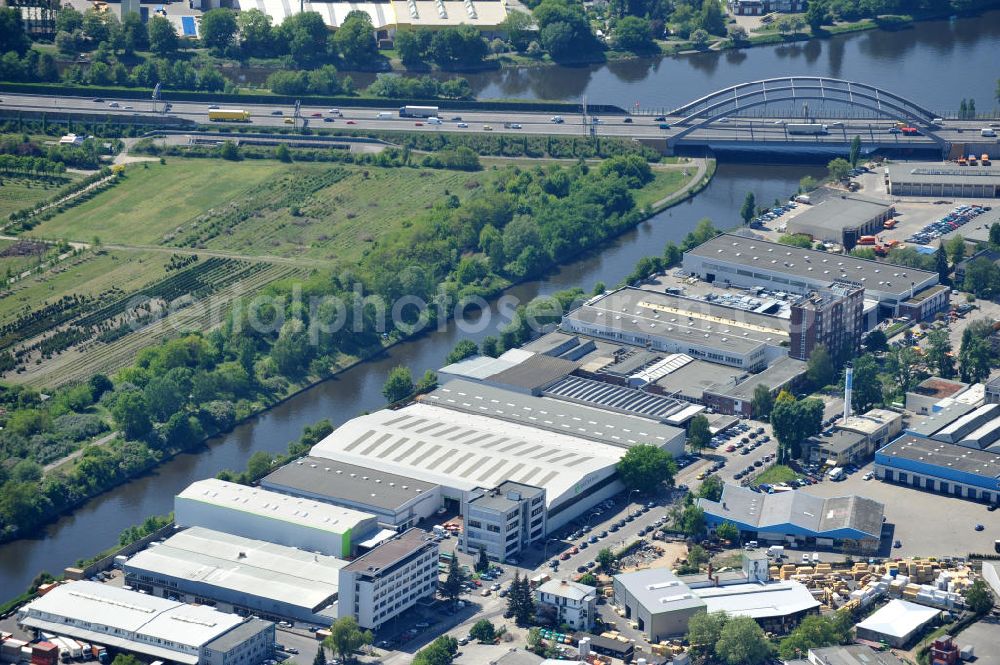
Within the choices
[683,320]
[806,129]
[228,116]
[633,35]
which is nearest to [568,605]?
[683,320]

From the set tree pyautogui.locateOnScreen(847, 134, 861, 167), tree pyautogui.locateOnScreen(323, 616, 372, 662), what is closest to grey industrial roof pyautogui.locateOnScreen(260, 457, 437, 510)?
tree pyautogui.locateOnScreen(323, 616, 372, 662)

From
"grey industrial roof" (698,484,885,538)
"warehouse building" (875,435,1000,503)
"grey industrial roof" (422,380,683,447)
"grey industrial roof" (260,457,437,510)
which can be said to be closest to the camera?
"grey industrial roof" (698,484,885,538)

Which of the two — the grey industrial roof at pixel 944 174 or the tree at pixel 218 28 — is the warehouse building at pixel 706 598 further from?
the tree at pixel 218 28

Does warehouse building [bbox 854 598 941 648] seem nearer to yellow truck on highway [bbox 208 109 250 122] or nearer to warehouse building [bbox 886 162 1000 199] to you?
warehouse building [bbox 886 162 1000 199]

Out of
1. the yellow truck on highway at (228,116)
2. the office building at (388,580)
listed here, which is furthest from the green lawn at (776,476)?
the yellow truck on highway at (228,116)

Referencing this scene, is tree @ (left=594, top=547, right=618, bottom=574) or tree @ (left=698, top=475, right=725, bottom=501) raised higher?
tree @ (left=698, top=475, right=725, bottom=501)

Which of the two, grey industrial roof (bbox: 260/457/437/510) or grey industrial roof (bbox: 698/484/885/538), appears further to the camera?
grey industrial roof (bbox: 260/457/437/510)
